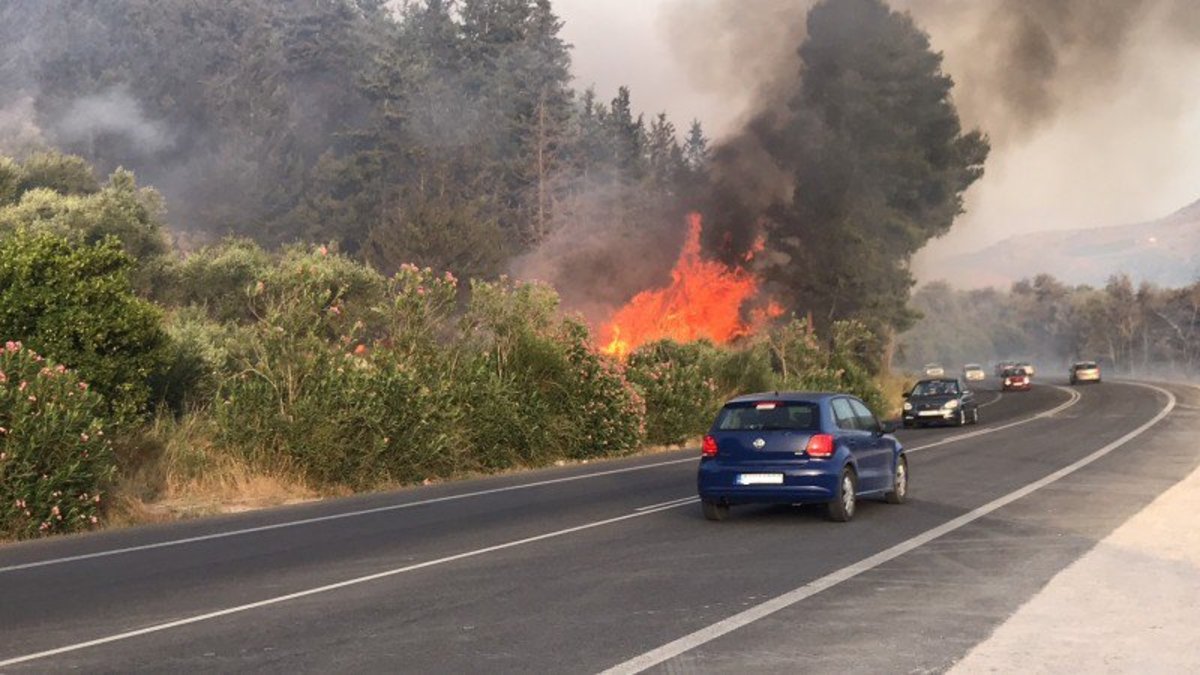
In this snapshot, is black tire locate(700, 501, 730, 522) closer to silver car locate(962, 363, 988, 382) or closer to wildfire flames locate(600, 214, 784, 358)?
wildfire flames locate(600, 214, 784, 358)

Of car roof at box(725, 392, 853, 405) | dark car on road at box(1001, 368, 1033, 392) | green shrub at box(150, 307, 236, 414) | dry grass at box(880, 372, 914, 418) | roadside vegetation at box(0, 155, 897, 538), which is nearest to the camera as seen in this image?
car roof at box(725, 392, 853, 405)

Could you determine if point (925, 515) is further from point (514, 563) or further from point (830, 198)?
point (830, 198)

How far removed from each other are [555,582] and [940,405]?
3175cm

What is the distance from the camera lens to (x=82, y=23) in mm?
98188

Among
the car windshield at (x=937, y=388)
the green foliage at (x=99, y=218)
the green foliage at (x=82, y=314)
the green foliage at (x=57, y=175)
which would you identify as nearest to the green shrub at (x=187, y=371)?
the green foliage at (x=82, y=314)

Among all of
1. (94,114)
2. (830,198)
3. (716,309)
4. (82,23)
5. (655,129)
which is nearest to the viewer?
(716,309)

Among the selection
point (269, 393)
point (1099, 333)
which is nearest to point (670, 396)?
point (269, 393)

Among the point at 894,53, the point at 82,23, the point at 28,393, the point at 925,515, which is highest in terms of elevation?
the point at 82,23

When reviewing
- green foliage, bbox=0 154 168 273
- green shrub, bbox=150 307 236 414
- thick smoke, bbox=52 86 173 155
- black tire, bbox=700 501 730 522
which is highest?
thick smoke, bbox=52 86 173 155

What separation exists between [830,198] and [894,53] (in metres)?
10.2

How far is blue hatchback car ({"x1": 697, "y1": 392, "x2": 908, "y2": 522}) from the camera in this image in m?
15.3

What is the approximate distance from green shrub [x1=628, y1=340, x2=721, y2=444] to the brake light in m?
17.1

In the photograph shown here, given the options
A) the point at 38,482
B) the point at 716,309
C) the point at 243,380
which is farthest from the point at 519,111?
the point at 38,482

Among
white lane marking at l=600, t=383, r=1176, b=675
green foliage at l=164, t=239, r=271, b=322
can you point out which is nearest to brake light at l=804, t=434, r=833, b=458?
white lane marking at l=600, t=383, r=1176, b=675
